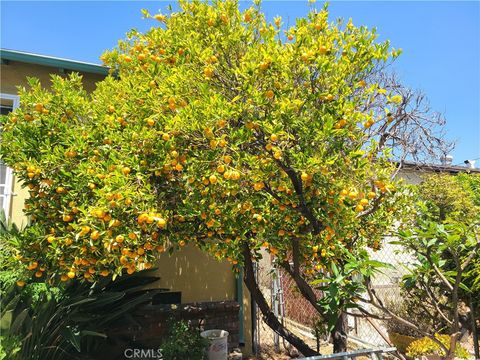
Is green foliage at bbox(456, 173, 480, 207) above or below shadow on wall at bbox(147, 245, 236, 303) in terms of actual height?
above

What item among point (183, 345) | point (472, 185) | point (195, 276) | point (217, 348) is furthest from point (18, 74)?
point (472, 185)

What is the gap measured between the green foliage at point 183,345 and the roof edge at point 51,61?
4796 millimetres

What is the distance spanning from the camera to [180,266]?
6.20 metres

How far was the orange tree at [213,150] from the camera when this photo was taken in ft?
8.47

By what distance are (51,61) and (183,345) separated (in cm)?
534

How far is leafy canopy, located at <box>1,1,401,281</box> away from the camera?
8.50 ft

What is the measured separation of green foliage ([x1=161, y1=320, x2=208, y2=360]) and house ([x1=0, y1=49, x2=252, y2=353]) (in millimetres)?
1038

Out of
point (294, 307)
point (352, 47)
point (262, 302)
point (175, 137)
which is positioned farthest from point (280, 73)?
point (294, 307)

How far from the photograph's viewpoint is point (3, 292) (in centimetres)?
385

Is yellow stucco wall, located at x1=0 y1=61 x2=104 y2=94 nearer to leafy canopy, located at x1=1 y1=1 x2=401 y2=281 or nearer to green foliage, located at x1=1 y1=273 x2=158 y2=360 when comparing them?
leafy canopy, located at x1=1 y1=1 x2=401 y2=281

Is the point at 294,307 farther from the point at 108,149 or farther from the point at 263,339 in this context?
the point at 108,149

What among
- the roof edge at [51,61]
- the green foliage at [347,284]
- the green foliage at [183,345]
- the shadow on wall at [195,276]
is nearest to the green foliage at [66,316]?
the shadow on wall at [195,276]

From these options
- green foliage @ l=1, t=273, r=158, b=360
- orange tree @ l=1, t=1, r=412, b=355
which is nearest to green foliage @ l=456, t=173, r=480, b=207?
orange tree @ l=1, t=1, r=412, b=355

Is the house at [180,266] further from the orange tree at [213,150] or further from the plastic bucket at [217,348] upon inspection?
the orange tree at [213,150]
